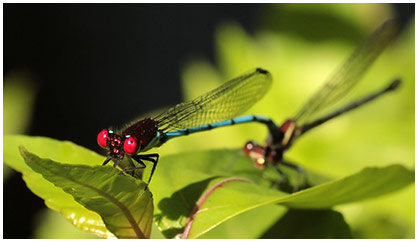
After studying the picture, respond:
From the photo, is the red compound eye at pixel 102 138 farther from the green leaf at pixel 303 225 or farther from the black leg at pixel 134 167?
the green leaf at pixel 303 225

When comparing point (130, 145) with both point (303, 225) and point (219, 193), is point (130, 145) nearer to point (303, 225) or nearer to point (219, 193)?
point (219, 193)

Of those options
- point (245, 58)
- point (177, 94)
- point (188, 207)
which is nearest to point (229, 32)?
point (245, 58)

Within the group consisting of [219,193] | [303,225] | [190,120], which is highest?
[190,120]

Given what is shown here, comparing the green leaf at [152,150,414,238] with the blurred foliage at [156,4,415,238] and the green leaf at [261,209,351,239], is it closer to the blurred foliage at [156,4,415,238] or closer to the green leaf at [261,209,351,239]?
the green leaf at [261,209,351,239]

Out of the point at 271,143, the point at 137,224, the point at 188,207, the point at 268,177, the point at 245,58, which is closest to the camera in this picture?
the point at 137,224

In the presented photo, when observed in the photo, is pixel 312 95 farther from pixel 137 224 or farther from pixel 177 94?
pixel 177 94

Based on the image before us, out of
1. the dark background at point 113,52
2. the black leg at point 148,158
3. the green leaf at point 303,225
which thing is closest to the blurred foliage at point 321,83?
the green leaf at point 303,225

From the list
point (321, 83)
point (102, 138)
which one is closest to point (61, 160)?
point (102, 138)

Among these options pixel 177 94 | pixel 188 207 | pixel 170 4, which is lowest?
pixel 177 94
